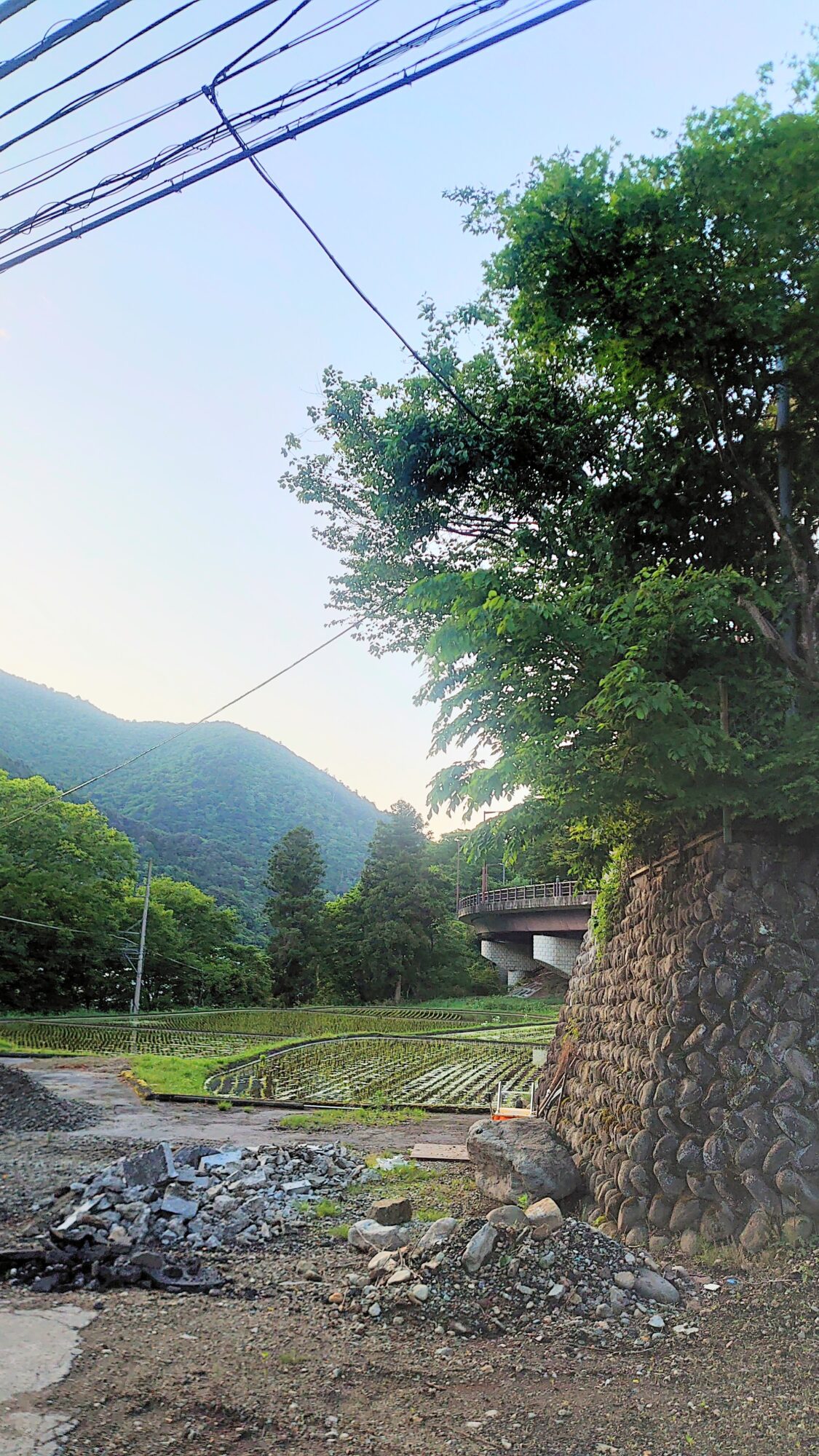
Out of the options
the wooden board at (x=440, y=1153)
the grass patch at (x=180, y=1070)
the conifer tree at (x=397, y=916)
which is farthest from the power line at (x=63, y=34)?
the conifer tree at (x=397, y=916)

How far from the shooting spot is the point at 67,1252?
561cm

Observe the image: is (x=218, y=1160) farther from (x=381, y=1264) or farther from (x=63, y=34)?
(x=63, y=34)

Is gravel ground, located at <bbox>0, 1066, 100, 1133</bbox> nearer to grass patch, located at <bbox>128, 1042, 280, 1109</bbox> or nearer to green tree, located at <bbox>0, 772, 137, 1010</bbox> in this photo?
grass patch, located at <bbox>128, 1042, 280, 1109</bbox>

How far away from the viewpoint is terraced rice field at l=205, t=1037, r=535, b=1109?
1420 cm

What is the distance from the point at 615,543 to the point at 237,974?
44615mm

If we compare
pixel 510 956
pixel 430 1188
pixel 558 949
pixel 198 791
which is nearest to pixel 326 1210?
pixel 430 1188

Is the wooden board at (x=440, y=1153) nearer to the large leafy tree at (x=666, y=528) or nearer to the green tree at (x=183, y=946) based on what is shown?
the large leafy tree at (x=666, y=528)

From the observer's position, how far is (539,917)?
3778cm

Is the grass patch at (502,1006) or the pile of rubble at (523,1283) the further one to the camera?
the grass patch at (502,1006)

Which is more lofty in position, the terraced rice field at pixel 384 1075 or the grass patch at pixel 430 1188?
the grass patch at pixel 430 1188

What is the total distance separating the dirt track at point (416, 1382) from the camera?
3555 millimetres

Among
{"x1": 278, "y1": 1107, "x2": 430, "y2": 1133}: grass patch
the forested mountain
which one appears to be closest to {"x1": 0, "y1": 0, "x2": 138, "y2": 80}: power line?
{"x1": 278, "y1": 1107, "x2": 430, "y2": 1133}: grass patch

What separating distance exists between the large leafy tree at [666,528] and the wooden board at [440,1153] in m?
3.72

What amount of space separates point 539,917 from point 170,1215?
32.8m
